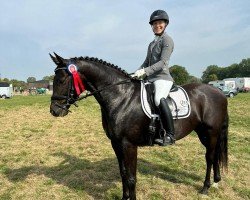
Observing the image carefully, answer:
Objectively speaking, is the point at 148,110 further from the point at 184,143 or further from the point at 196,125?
the point at 184,143

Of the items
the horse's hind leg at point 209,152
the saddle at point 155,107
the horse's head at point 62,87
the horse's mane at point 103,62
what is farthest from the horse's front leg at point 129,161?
the horse's hind leg at point 209,152

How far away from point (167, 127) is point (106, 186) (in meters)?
2.22

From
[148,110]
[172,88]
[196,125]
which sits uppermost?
[172,88]

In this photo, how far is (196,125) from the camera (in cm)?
672

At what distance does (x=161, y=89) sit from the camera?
19.0 ft

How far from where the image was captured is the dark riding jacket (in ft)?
18.7

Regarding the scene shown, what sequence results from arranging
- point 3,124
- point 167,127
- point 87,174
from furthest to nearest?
point 3,124, point 87,174, point 167,127

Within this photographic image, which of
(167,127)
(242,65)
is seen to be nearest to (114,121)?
(167,127)

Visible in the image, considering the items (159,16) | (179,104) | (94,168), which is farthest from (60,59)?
(94,168)

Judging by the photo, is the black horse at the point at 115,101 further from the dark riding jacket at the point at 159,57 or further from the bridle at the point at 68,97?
the dark riding jacket at the point at 159,57

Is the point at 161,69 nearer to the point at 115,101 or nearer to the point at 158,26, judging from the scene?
the point at 158,26

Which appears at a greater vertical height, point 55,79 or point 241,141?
point 55,79

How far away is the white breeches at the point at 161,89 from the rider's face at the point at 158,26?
0.99m

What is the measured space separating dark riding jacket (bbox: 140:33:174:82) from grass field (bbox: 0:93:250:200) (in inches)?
A: 100
